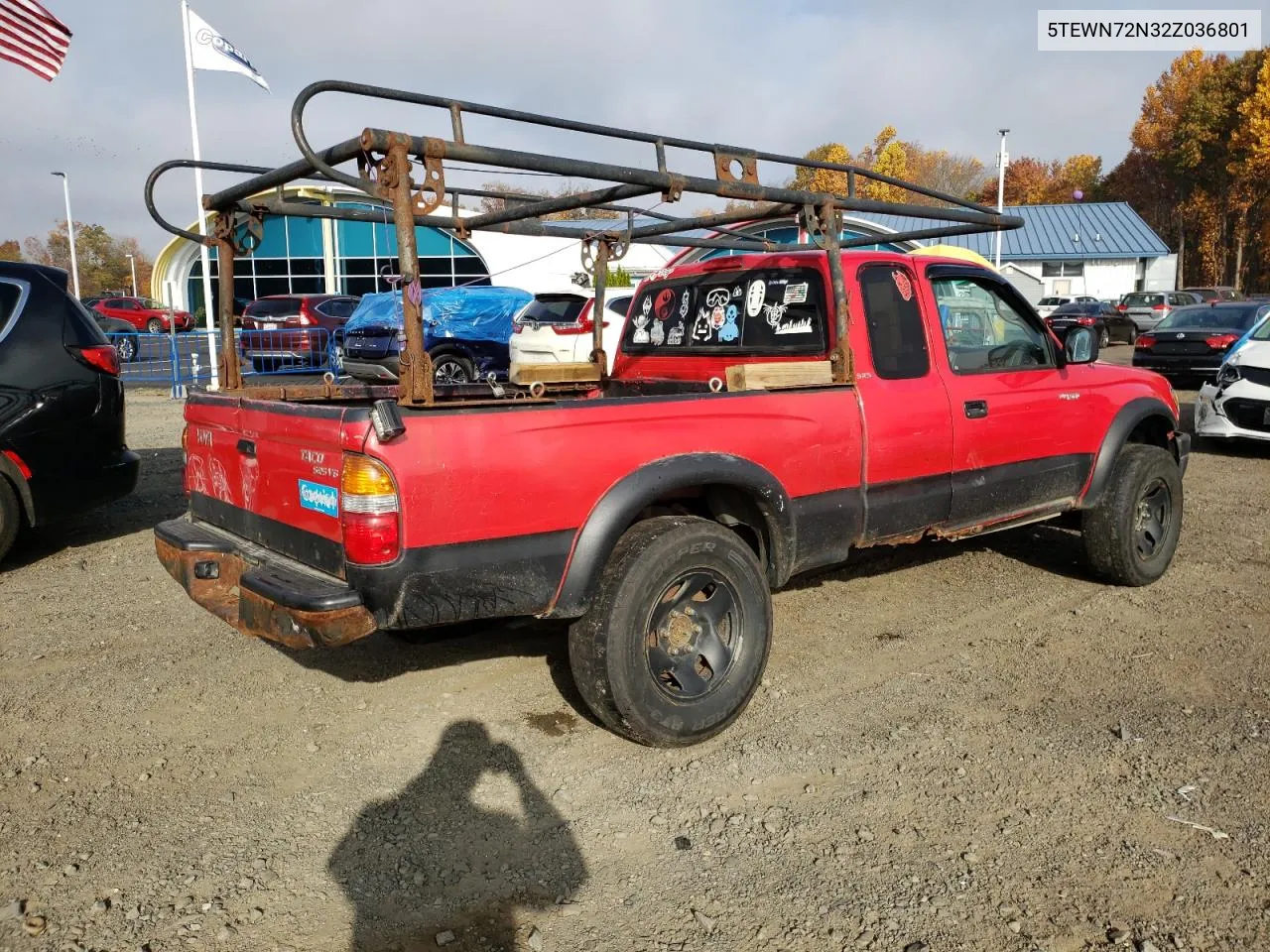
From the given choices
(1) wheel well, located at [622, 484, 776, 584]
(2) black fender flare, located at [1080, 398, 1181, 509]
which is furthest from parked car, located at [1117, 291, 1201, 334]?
(1) wheel well, located at [622, 484, 776, 584]

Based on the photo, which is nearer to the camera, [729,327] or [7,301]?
[729,327]

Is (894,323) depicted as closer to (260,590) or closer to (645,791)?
(645,791)

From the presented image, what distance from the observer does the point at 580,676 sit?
343 cm

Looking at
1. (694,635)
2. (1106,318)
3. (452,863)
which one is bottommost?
(452,863)


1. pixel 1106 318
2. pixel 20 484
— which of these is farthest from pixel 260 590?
pixel 1106 318

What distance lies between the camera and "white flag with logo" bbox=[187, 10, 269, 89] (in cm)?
1727

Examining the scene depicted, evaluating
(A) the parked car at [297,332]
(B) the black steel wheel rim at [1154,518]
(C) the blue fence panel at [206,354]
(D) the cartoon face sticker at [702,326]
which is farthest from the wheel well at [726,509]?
(C) the blue fence panel at [206,354]

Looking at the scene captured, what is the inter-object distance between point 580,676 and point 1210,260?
5968 cm

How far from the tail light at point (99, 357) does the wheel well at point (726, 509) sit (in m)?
4.22

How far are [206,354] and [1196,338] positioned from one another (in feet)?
57.1

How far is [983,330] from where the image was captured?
16.0 ft

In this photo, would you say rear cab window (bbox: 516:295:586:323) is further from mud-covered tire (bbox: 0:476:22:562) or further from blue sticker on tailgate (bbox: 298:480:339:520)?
blue sticker on tailgate (bbox: 298:480:339:520)

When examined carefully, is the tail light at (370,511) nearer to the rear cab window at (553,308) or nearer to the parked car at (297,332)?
the rear cab window at (553,308)

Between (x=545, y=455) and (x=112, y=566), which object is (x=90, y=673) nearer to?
(x=112, y=566)
